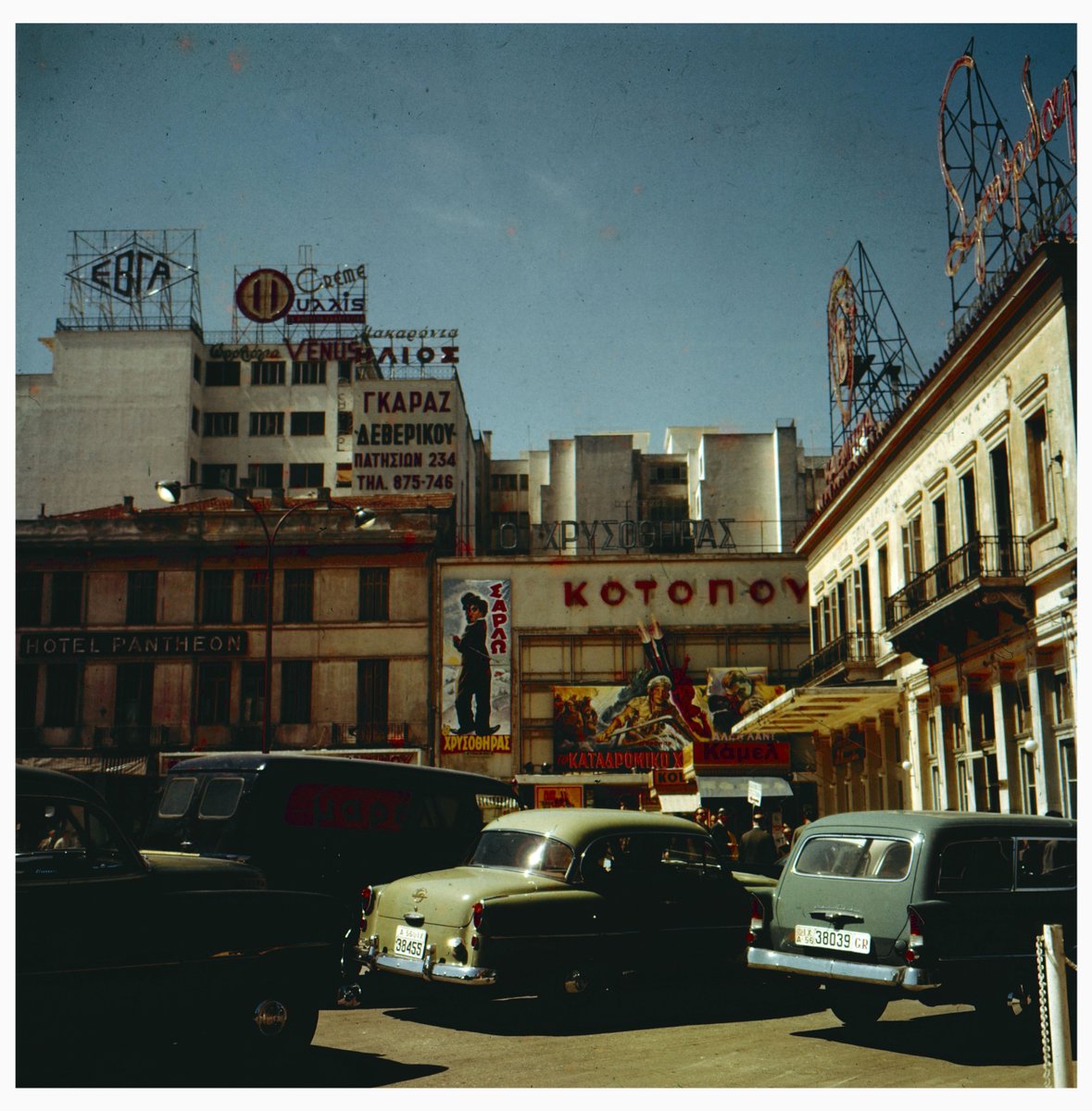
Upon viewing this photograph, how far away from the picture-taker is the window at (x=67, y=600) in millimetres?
42469

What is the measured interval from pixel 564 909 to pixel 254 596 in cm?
3288

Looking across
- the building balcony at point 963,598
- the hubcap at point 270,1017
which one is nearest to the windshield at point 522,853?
the hubcap at point 270,1017

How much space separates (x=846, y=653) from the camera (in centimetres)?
A: 2875

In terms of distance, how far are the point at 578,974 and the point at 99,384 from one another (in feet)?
180

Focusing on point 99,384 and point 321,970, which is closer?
point 321,970

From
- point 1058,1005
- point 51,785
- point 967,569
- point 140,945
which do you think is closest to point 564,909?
point 140,945

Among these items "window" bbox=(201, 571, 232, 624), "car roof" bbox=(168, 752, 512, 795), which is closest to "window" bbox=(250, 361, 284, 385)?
"window" bbox=(201, 571, 232, 624)

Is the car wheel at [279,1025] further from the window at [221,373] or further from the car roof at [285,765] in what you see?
the window at [221,373]

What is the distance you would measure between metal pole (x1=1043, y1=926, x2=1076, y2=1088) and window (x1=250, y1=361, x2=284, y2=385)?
2446 inches

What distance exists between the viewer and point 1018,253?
18062mm

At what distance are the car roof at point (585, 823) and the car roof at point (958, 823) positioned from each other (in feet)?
6.72

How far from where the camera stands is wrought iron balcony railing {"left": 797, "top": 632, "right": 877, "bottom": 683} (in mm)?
27969
